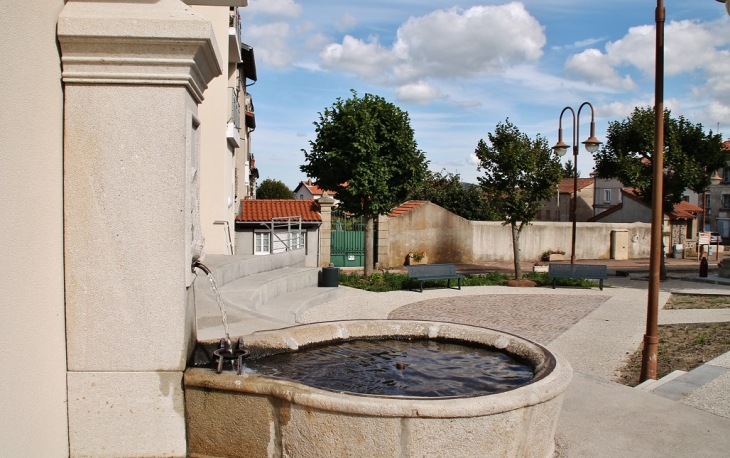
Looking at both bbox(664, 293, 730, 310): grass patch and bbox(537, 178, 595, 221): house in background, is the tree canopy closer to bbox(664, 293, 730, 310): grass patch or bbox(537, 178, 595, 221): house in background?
bbox(664, 293, 730, 310): grass patch

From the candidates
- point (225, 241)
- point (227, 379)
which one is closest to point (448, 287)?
point (225, 241)

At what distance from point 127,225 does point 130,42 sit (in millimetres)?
998

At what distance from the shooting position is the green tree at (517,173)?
1872cm

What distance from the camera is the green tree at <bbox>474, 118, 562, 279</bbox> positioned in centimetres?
1872

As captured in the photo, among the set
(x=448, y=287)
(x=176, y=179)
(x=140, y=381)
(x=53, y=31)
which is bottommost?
(x=448, y=287)

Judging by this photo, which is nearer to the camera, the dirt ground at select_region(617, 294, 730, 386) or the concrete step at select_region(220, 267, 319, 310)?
the dirt ground at select_region(617, 294, 730, 386)

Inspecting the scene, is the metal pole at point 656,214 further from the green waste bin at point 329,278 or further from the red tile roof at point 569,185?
the red tile roof at point 569,185

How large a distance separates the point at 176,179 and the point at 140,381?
1153 millimetres

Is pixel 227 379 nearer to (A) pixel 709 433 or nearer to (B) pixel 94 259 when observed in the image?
(B) pixel 94 259

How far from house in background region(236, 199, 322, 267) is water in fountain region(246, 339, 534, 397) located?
16.7 meters

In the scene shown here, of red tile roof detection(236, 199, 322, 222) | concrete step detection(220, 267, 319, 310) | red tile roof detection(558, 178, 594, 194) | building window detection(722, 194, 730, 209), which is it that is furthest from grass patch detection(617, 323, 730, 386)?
building window detection(722, 194, 730, 209)

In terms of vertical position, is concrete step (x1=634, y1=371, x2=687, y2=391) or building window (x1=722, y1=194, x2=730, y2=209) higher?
building window (x1=722, y1=194, x2=730, y2=209)

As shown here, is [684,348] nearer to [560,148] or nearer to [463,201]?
[560,148]

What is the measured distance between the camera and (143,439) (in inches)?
130
